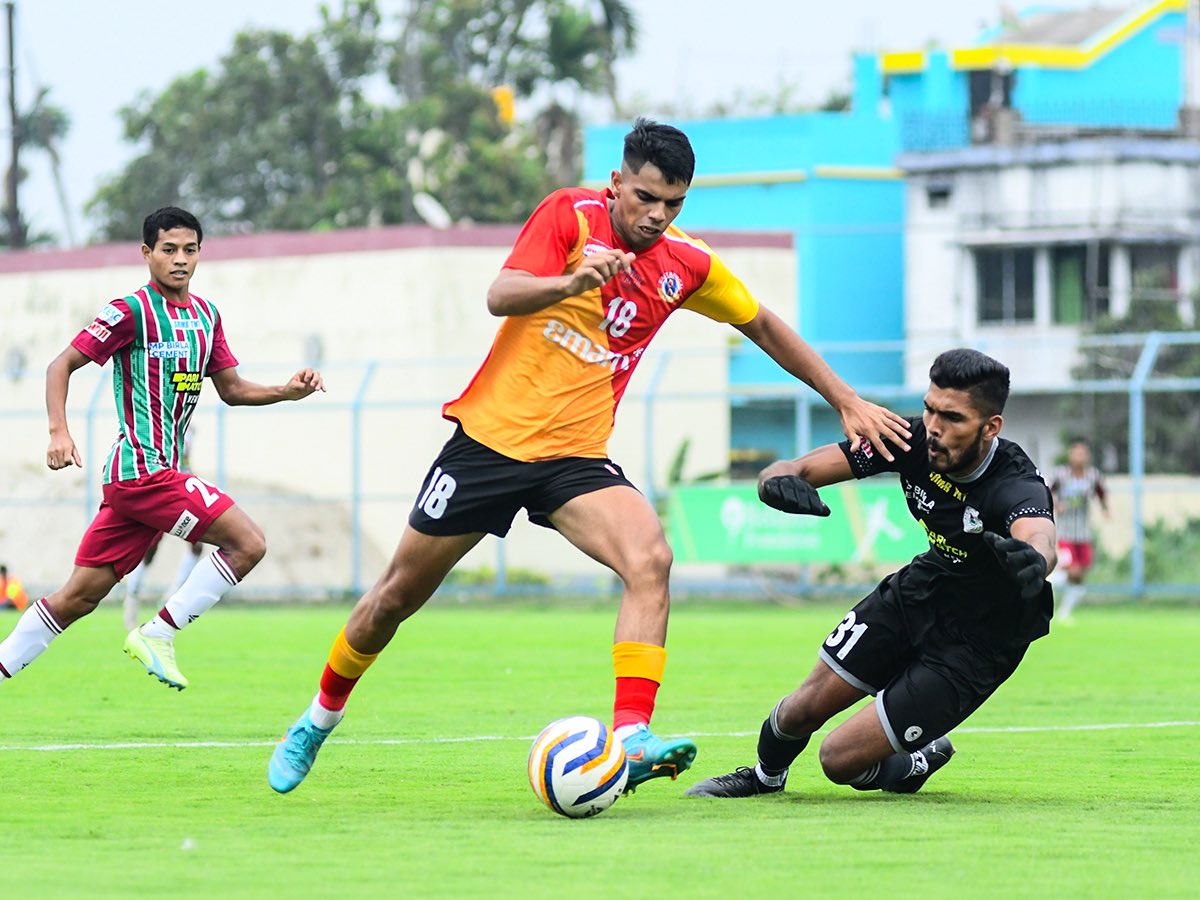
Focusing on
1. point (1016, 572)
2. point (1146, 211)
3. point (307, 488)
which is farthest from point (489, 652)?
point (1146, 211)

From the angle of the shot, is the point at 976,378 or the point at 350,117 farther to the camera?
the point at 350,117

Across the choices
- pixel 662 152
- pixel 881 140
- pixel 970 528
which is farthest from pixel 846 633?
pixel 881 140

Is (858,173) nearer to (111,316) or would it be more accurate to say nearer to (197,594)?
(197,594)

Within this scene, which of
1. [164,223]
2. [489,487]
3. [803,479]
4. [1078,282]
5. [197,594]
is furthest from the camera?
[1078,282]

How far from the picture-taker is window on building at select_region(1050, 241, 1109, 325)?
4897cm

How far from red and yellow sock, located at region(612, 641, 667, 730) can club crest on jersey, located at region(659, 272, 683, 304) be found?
1.38 metres

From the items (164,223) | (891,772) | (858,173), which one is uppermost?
(164,223)

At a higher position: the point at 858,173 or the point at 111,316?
the point at 111,316

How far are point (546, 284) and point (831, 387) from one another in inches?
54.1

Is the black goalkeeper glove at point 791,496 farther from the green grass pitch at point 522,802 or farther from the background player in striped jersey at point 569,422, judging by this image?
the green grass pitch at point 522,802

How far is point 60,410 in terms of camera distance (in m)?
9.91

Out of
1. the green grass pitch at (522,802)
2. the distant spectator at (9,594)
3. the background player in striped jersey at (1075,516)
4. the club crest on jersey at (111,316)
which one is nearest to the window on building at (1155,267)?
the background player in striped jersey at (1075,516)

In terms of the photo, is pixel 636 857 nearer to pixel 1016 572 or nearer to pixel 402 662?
pixel 1016 572

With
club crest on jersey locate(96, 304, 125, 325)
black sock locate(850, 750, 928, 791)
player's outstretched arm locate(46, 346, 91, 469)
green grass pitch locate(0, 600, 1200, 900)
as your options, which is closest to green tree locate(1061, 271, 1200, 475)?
green grass pitch locate(0, 600, 1200, 900)
